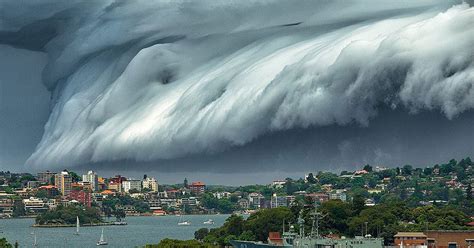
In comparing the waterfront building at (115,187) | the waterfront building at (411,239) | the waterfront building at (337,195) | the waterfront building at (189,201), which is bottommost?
the waterfront building at (411,239)

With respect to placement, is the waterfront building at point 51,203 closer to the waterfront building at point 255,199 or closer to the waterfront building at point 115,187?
the waterfront building at point 115,187

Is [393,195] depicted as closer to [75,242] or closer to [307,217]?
[75,242]

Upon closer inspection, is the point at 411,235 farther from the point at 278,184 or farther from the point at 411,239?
the point at 278,184

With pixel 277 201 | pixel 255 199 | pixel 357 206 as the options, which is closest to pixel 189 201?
pixel 255 199

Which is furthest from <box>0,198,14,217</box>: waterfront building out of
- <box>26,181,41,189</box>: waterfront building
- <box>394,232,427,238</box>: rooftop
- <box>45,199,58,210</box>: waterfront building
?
<box>394,232,427,238</box>: rooftop

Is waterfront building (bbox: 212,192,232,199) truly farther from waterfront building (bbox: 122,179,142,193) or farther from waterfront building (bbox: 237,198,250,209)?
waterfront building (bbox: 122,179,142,193)

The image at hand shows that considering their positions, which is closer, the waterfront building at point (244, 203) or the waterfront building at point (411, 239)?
the waterfront building at point (411, 239)

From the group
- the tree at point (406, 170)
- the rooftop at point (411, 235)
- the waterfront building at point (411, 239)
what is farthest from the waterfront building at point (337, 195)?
the waterfront building at point (411, 239)
